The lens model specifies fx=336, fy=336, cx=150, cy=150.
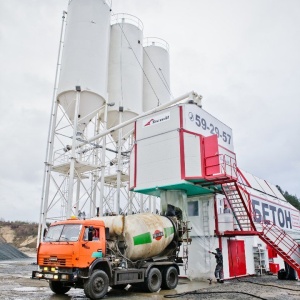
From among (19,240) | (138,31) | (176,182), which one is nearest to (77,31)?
(138,31)

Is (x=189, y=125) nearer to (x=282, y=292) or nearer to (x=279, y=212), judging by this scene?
(x=282, y=292)

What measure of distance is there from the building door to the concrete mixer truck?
14.1 feet

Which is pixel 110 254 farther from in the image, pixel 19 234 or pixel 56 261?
pixel 19 234

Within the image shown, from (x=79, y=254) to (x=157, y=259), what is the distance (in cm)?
408

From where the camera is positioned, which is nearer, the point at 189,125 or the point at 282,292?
the point at 282,292

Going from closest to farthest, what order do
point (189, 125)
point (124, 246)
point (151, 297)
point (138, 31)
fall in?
point (151, 297) < point (124, 246) < point (189, 125) < point (138, 31)

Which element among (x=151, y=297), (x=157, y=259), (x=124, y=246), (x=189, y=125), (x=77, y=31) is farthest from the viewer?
(x=77, y=31)

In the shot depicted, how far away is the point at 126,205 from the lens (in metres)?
32.4

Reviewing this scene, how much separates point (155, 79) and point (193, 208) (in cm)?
1859

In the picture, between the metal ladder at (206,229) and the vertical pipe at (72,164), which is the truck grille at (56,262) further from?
the vertical pipe at (72,164)

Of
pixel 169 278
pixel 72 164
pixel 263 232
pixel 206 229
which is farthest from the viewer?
pixel 72 164

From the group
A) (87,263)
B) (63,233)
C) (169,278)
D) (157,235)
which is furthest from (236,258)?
(63,233)

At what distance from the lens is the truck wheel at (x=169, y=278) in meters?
13.4

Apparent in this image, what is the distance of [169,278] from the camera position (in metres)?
13.5
